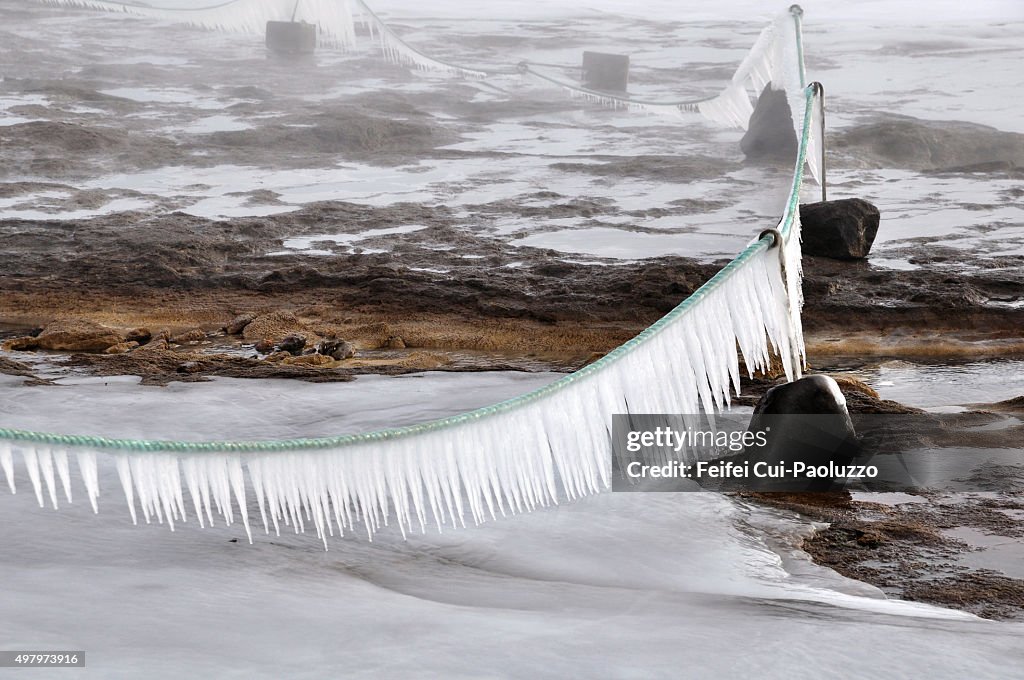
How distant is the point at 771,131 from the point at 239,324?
616cm

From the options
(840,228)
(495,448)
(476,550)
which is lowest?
(476,550)

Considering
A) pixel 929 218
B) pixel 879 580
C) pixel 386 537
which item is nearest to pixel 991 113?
pixel 929 218

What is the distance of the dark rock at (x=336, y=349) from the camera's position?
249 inches

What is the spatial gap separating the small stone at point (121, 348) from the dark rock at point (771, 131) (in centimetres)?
676

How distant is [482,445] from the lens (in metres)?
2.86

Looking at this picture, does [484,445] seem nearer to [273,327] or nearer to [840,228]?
[273,327]

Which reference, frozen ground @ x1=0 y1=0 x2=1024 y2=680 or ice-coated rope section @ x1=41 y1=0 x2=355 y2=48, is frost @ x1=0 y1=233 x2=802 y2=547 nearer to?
frozen ground @ x1=0 y1=0 x2=1024 y2=680

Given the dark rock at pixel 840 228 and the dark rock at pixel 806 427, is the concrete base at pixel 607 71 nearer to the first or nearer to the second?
the dark rock at pixel 840 228

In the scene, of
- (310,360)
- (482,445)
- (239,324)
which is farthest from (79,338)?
(482,445)

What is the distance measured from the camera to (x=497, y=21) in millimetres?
20953

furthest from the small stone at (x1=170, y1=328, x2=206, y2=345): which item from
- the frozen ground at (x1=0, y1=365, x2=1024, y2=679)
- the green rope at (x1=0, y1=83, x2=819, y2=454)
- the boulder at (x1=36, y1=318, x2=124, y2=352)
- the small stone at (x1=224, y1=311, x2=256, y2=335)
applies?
the green rope at (x1=0, y1=83, x2=819, y2=454)

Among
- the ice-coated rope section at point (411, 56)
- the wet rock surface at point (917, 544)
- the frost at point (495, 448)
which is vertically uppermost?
the ice-coated rope section at point (411, 56)

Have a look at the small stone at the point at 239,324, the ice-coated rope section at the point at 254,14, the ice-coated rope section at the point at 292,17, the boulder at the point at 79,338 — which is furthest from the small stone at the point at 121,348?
the ice-coated rope section at the point at 254,14

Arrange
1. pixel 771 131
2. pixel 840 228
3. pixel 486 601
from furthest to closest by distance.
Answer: pixel 771 131 < pixel 840 228 < pixel 486 601
